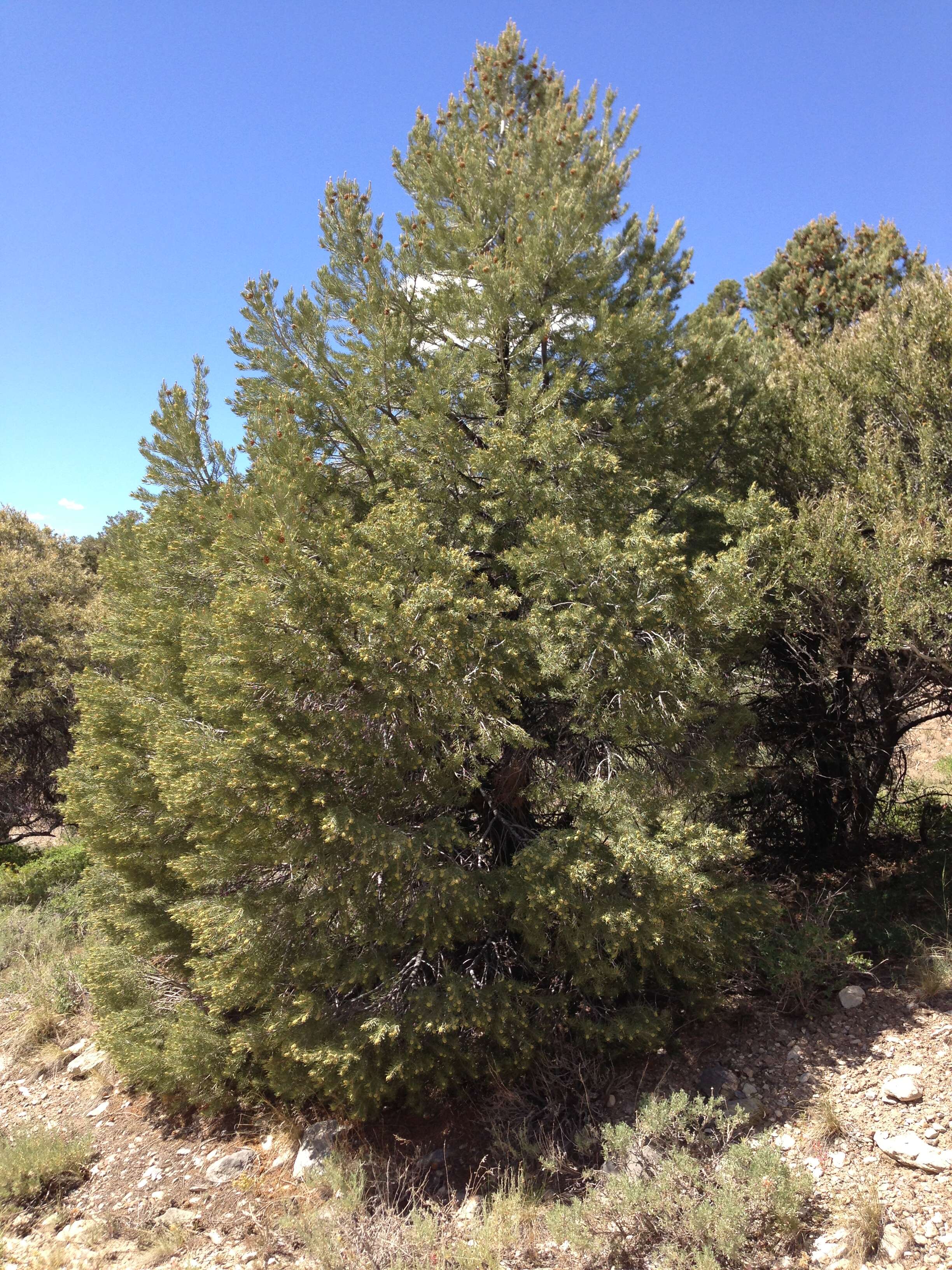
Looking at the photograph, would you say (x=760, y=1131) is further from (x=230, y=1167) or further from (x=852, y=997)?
(x=230, y=1167)

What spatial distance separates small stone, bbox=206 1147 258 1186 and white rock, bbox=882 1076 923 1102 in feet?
15.3

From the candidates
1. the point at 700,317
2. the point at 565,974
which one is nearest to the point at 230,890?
the point at 565,974

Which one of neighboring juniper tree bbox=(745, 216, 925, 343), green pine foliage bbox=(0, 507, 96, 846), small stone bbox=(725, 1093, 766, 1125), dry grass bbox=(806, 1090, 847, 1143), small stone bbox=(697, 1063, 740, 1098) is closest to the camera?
dry grass bbox=(806, 1090, 847, 1143)

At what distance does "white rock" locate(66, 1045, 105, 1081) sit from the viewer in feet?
24.9

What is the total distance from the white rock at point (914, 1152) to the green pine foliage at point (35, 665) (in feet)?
43.2

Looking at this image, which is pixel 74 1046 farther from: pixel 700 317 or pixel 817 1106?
pixel 700 317

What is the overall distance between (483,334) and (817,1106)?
5.84 m

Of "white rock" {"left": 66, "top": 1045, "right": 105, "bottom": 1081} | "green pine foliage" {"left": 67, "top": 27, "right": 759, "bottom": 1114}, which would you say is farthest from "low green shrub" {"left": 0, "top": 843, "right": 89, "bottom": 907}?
"green pine foliage" {"left": 67, "top": 27, "right": 759, "bottom": 1114}

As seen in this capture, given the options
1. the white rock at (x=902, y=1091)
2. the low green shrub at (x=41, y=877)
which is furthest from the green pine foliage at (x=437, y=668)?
the low green shrub at (x=41, y=877)

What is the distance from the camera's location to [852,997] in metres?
5.42

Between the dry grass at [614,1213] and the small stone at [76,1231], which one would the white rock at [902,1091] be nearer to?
the dry grass at [614,1213]

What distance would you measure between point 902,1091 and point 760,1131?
890 mm

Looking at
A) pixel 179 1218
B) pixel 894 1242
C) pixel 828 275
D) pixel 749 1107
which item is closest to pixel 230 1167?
pixel 179 1218

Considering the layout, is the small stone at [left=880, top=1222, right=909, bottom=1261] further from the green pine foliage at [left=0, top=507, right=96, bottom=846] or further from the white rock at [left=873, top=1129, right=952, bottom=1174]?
the green pine foliage at [left=0, top=507, right=96, bottom=846]
